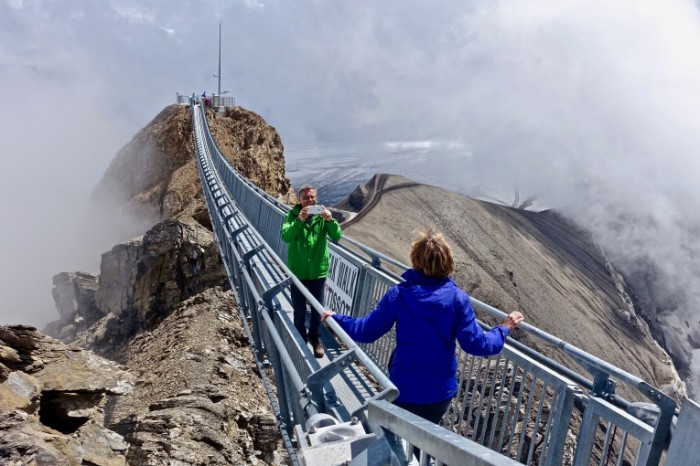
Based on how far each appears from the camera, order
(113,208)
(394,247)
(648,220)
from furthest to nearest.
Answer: (648,220) → (394,247) → (113,208)

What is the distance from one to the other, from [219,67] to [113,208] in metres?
20.5

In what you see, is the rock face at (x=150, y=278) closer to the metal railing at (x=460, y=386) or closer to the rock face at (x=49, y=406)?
the rock face at (x=49, y=406)

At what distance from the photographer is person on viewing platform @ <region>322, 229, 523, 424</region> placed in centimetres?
342

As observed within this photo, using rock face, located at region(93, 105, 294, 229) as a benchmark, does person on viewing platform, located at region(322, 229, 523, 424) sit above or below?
above

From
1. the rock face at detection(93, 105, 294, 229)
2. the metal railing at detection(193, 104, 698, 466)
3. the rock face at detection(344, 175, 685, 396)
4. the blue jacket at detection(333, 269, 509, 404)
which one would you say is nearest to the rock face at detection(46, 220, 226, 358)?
the metal railing at detection(193, 104, 698, 466)

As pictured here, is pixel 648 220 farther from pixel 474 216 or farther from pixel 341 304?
pixel 341 304

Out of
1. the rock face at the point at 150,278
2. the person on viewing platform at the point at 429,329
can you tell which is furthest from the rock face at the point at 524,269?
the person on viewing platform at the point at 429,329

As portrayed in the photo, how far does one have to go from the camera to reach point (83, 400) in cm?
787

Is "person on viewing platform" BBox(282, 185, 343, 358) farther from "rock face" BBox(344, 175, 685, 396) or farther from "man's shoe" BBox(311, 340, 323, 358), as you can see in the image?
"rock face" BBox(344, 175, 685, 396)

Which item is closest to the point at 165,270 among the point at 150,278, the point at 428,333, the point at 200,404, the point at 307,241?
the point at 150,278

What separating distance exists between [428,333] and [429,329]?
3 cm

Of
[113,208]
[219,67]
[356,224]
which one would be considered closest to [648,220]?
[356,224]

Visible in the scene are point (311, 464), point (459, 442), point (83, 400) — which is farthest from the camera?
point (83, 400)

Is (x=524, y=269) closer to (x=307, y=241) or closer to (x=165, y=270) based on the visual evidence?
(x=165, y=270)
